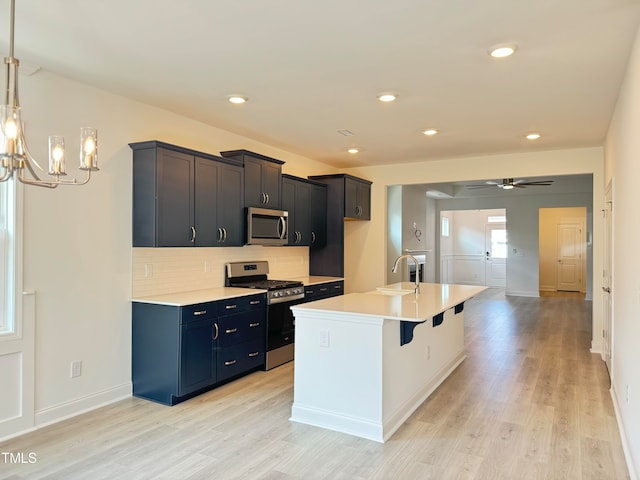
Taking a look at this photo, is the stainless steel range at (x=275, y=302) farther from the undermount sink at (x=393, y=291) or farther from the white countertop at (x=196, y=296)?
the undermount sink at (x=393, y=291)

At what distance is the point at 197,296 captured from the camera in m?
4.06

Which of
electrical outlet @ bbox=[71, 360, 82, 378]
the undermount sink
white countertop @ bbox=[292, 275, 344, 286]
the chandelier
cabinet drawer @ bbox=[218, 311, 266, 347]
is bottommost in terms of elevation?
electrical outlet @ bbox=[71, 360, 82, 378]

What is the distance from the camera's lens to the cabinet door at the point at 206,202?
163 inches

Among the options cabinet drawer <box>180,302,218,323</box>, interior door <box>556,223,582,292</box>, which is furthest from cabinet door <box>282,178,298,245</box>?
interior door <box>556,223,582,292</box>

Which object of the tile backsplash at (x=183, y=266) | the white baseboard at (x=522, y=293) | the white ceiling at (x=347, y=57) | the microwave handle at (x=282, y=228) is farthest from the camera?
the white baseboard at (x=522, y=293)

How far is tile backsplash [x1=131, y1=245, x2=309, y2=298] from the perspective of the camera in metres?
4.01

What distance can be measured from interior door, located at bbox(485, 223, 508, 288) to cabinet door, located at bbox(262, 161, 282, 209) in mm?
9628

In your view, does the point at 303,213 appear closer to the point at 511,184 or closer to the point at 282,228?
the point at 282,228

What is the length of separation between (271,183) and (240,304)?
152 cm

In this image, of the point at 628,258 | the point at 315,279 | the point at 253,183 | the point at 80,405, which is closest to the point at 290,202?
the point at 253,183

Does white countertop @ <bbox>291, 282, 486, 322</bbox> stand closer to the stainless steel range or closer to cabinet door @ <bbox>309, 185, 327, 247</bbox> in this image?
the stainless steel range

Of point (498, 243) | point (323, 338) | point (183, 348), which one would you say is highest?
point (498, 243)

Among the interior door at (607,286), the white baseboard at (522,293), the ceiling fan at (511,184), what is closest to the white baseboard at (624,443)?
the interior door at (607,286)

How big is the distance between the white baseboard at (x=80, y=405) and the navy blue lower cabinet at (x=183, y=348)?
0.42ft
